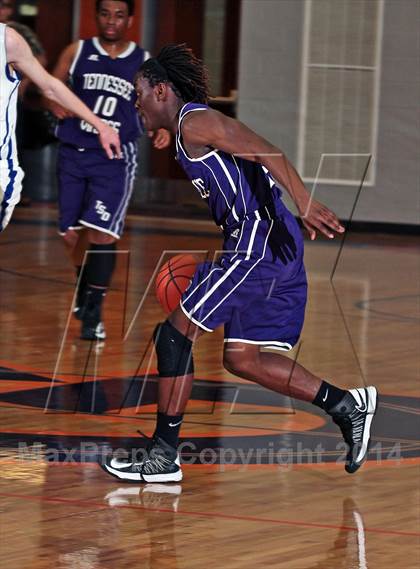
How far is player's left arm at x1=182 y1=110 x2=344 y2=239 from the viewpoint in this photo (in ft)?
18.9

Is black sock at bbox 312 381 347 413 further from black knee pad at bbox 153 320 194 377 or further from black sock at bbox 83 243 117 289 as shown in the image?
black sock at bbox 83 243 117 289

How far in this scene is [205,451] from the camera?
259 inches

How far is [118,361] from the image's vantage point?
875 cm

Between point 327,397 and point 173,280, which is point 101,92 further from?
point 327,397

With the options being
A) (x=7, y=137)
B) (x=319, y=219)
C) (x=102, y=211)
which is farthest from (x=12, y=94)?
(x=102, y=211)

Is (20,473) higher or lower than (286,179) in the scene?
lower

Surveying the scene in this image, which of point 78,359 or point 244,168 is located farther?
point 78,359

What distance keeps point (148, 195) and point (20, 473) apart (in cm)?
1146

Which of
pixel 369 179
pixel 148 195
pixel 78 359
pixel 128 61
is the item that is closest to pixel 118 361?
pixel 78 359

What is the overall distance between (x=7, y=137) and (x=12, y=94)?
0.57 ft

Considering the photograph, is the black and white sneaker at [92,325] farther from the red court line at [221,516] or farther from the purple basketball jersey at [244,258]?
the red court line at [221,516]

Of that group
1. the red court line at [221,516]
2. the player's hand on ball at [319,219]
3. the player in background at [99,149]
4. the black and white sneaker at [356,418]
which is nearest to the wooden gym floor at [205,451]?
the red court line at [221,516]

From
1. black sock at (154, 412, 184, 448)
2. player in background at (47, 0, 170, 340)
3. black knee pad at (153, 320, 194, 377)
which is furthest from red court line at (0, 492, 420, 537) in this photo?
player in background at (47, 0, 170, 340)

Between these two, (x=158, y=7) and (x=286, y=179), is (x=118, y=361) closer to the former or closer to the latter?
(x=286, y=179)
